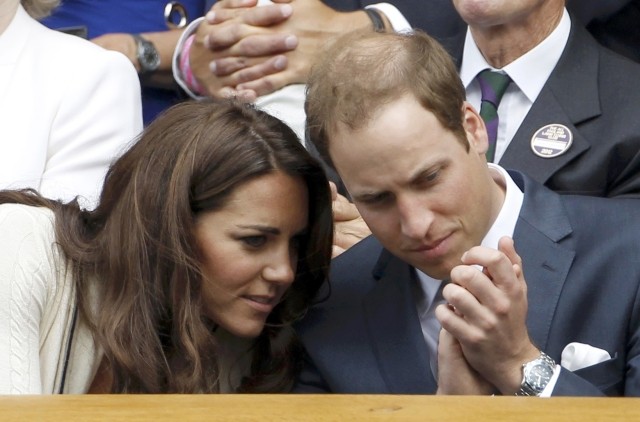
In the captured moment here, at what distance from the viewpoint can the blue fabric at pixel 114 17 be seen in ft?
10.0

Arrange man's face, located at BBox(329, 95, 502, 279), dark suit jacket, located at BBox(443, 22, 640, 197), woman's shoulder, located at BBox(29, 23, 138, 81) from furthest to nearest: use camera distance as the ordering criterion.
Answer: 1. woman's shoulder, located at BBox(29, 23, 138, 81)
2. dark suit jacket, located at BBox(443, 22, 640, 197)
3. man's face, located at BBox(329, 95, 502, 279)

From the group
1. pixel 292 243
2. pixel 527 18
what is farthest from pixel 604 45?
pixel 292 243

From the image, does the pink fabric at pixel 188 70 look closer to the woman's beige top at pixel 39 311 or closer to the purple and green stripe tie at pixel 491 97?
the purple and green stripe tie at pixel 491 97

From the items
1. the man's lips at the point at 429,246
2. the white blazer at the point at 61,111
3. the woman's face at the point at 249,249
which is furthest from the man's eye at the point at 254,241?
the white blazer at the point at 61,111

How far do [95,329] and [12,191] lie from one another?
0.95 feet

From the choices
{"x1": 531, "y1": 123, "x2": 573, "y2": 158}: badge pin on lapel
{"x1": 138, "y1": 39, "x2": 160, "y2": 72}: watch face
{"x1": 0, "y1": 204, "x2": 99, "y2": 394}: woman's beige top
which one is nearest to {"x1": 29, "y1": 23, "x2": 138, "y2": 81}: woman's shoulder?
{"x1": 138, "y1": 39, "x2": 160, "y2": 72}: watch face

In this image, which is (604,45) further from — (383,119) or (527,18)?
(383,119)

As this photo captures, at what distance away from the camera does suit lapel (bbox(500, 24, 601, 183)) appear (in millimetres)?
2490

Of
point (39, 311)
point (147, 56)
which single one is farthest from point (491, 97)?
point (39, 311)

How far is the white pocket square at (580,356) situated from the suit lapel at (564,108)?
0.54 metres

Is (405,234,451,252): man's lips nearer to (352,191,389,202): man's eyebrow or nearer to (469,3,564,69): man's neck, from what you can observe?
(352,191,389,202): man's eyebrow

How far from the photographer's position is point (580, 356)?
A: 78.1 inches

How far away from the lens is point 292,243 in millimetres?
2252

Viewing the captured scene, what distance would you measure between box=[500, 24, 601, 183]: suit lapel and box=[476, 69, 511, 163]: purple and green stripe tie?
0.19 feet
